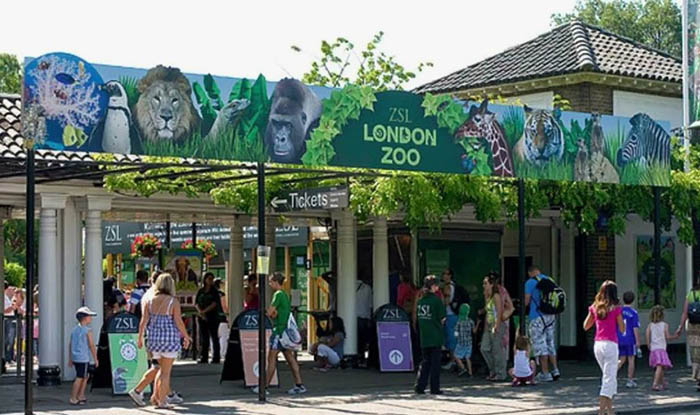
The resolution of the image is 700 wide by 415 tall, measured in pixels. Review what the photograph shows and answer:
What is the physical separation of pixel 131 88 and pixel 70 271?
208 inches

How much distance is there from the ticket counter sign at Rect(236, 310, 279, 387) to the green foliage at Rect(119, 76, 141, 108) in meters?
4.15

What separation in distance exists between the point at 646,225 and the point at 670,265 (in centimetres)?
131

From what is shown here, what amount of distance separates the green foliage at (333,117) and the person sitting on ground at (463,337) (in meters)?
4.90

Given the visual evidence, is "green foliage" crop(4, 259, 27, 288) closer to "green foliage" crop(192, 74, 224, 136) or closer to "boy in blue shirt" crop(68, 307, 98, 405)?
"boy in blue shirt" crop(68, 307, 98, 405)

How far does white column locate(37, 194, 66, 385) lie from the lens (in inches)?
A: 741

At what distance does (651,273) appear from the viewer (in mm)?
26188

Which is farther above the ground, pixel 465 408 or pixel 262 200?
pixel 262 200

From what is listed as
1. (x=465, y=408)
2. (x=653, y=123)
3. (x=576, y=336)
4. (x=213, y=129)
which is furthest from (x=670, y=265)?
(x=213, y=129)

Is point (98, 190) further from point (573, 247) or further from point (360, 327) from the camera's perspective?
point (573, 247)

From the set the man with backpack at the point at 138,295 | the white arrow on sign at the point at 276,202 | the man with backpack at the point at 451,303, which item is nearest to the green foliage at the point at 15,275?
the man with backpack at the point at 138,295

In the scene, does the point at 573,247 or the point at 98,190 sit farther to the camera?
the point at 573,247

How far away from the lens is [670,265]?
88.5 feet

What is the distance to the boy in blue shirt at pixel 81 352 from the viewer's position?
15.9 meters

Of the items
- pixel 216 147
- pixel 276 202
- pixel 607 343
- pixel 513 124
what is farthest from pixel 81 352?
pixel 513 124
